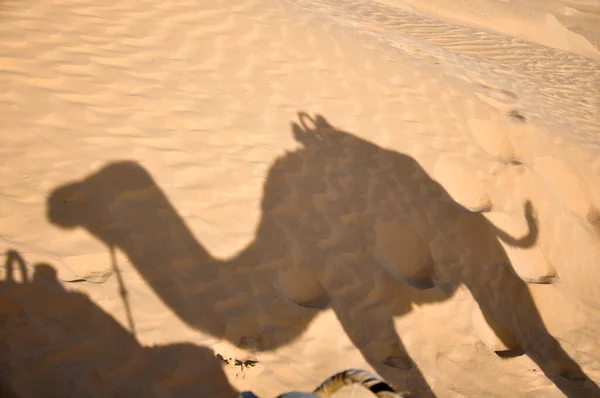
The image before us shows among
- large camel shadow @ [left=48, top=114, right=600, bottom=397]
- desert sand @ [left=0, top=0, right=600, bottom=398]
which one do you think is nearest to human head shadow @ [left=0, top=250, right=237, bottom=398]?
desert sand @ [left=0, top=0, right=600, bottom=398]

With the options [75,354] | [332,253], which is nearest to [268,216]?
[332,253]

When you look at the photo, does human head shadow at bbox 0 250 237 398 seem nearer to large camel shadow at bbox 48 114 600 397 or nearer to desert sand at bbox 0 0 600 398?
desert sand at bbox 0 0 600 398

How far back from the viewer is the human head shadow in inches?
96.5

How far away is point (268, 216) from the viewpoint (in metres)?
3.80

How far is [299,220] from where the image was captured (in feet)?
12.7

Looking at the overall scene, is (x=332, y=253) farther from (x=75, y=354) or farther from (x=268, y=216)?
(x=75, y=354)

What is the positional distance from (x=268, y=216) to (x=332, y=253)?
578 mm

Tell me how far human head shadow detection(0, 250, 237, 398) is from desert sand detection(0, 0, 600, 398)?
0.04 feet

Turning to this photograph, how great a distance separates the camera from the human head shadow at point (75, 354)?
2.45 metres

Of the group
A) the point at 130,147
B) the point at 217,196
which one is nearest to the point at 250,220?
the point at 217,196

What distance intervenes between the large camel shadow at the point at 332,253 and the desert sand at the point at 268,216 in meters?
0.02

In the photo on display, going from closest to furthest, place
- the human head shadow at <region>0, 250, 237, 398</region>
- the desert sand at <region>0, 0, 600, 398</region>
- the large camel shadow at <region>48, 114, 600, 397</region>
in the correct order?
the human head shadow at <region>0, 250, 237, 398</region>
the desert sand at <region>0, 0, 600, 398</region>
the large camel shadow at <region>48, 114, 600, 397</region>

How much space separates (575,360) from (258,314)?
8.67 ft

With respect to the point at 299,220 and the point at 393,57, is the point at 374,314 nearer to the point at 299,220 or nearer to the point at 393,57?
the point at 299,220
